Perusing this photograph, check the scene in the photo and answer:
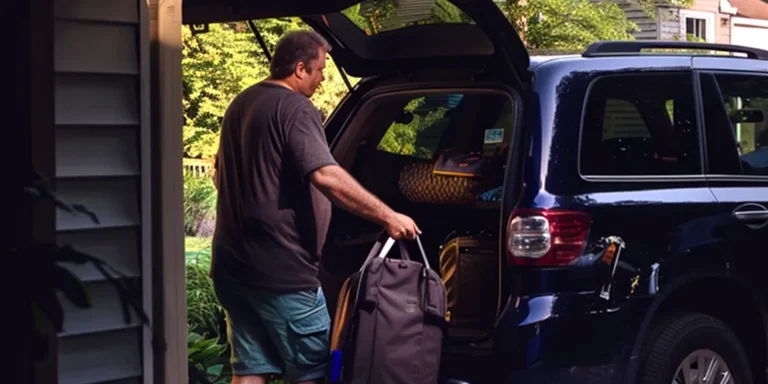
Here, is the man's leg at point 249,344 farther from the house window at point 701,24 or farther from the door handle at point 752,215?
the house window at point 701,24

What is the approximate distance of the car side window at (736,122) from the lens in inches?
200

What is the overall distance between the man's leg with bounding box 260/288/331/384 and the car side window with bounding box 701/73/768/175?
1844 millimetres

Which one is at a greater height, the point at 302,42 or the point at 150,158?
the point at 302,42

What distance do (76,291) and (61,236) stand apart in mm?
1755

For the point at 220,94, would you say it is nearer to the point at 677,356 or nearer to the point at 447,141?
the point at 447,141

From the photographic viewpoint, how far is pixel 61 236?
3.35 meters

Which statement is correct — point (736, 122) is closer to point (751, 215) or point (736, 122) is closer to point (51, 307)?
point (751, 215)

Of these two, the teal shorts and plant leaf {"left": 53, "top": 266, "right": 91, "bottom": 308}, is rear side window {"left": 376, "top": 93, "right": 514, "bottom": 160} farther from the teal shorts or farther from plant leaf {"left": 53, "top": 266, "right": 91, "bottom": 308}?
plant leaf {"left": 53, "top": 266, "right": 91, "bottom": 308}

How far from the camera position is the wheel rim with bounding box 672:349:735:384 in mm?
4816

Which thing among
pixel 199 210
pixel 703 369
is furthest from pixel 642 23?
pixel 703 369

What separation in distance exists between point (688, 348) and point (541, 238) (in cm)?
92

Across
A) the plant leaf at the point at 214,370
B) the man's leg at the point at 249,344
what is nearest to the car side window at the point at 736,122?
the man's leg at the point at 249,344

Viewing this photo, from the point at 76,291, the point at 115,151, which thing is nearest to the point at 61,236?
the point at 115,151

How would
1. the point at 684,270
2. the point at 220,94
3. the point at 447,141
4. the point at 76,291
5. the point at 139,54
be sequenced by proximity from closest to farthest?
the point at 76,291
the point at 139,54
the point at 684,270
the point at 447,141
the point at 220,94
